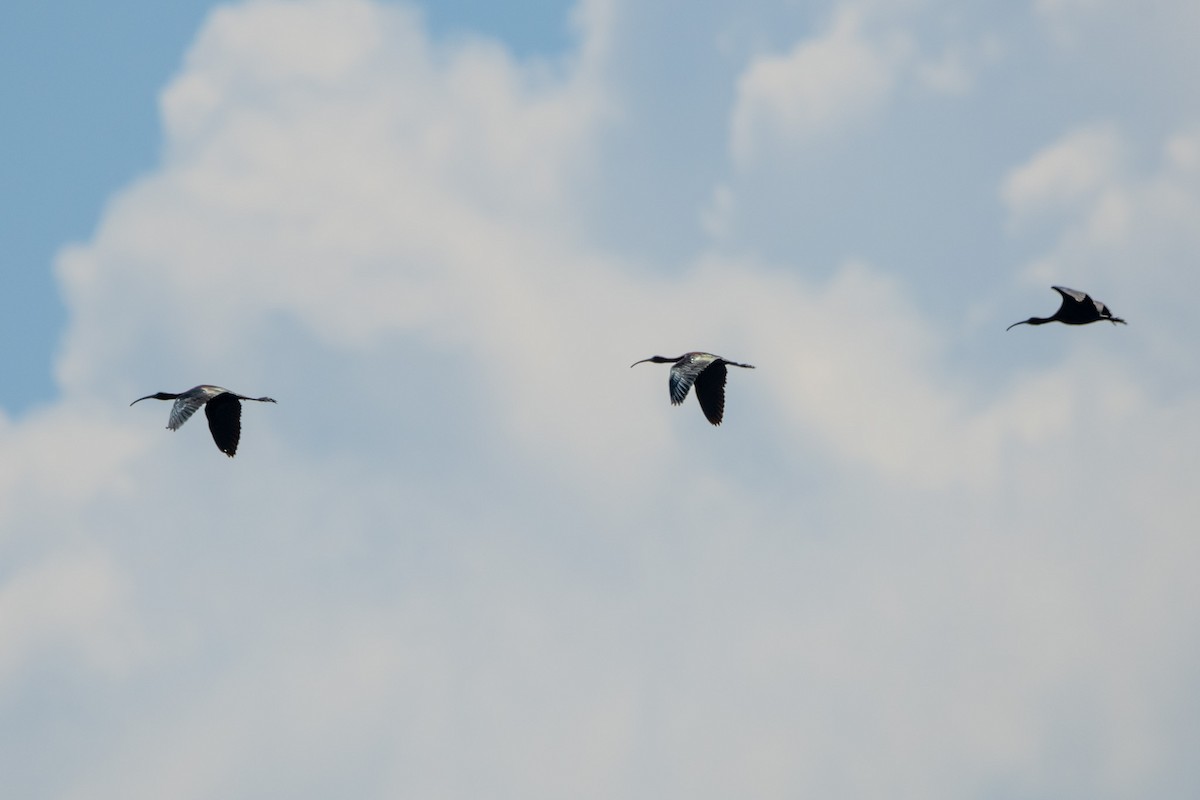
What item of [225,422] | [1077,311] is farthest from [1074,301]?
[225,422]

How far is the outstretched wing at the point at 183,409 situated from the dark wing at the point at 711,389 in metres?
13.2

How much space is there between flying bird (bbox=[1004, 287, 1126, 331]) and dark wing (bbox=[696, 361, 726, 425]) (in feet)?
25.6

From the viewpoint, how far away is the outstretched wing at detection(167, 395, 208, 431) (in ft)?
141

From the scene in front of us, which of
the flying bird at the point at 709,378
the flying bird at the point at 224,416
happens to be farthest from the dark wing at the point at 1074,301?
the flying bird at the point at 224,416

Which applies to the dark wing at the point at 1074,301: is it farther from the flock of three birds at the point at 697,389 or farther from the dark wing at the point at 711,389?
the dark wing at the point at 711,389

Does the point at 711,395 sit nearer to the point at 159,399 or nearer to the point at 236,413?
the point at 236,413

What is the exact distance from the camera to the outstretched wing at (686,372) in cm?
4378

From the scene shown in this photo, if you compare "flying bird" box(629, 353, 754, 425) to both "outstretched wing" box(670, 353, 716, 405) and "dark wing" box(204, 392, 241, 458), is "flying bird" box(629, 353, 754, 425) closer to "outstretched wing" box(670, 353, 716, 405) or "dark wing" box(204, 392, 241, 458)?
"outstretched wing" box(670, 353, 716, 405)

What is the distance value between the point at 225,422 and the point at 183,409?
2992 millimetres

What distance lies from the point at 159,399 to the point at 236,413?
401 cm

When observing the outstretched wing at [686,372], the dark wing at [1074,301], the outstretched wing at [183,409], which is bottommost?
the outstretched wing at [183,409]

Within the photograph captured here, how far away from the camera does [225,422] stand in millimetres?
46750

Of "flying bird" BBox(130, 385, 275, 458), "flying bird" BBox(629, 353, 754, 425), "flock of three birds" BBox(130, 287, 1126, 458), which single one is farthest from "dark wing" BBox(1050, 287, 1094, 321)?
"flying bird" BBox(130, 385, 275, 458)

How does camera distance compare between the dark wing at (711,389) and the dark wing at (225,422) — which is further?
the dark wing at (225,422)
